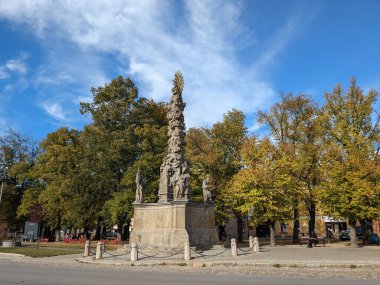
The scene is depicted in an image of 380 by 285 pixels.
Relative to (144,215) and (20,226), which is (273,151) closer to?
(144,215)

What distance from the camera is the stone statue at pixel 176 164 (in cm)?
2261

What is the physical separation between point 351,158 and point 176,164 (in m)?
14.4

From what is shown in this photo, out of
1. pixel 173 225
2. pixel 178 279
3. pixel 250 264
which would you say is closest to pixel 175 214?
pixel 173 225

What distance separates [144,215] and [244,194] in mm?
10719

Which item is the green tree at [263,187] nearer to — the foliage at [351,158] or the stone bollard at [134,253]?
the foliage at [351,158]

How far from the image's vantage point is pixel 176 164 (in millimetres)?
23781

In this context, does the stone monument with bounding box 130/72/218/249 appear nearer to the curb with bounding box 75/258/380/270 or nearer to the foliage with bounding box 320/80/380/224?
the curb with bounding box 75/258/380/270

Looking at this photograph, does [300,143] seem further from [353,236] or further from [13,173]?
[13,173]

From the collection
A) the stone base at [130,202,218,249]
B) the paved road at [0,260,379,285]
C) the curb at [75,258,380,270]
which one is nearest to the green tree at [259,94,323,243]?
the stone base at [130,202,218,249]

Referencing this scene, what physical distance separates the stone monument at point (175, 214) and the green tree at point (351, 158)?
1113cm

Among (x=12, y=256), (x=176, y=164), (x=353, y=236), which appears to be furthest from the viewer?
(x=353, y=236)

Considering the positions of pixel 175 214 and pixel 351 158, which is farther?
pixel 351 158

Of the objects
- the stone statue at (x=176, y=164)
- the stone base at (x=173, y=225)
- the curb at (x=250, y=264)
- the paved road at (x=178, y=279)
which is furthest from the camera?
the stone statue at (x=176, y=164)

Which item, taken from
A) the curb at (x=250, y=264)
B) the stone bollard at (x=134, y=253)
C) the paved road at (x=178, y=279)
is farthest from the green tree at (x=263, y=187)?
the paved road at (x=178, y=279)
